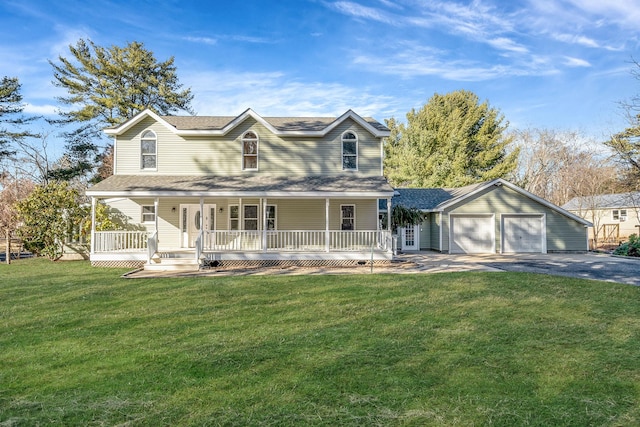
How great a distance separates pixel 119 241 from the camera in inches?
598

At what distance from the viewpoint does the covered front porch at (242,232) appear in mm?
14211

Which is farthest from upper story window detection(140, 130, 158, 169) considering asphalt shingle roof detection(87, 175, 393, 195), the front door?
the front door

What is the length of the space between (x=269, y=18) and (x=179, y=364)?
16569mm

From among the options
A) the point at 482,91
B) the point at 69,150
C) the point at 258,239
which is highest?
the point at 482,91

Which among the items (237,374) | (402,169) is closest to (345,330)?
(237,374)

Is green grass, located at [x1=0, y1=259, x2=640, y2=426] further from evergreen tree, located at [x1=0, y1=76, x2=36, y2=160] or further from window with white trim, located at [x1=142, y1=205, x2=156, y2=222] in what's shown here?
evergreen tree, located at [x1=0, y1=76, x2=36, y2=160]

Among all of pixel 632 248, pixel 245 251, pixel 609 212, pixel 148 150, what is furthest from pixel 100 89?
pixel 609 212

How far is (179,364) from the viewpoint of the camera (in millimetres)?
4781

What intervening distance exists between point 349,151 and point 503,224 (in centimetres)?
1017

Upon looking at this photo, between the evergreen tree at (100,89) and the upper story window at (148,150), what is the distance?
15.5 metres

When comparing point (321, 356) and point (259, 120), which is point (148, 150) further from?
point (321, 356)

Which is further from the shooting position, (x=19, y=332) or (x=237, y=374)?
(x=19, y=332)

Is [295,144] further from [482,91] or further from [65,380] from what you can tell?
[482,91]

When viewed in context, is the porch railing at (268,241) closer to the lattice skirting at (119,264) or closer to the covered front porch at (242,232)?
the covered front porch at (242,232)
